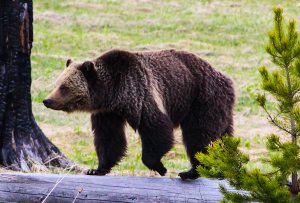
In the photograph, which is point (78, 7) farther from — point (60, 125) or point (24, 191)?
point (24, 191)

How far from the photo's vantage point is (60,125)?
9141 millimetres

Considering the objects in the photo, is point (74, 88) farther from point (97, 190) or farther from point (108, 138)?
point (97, 190)

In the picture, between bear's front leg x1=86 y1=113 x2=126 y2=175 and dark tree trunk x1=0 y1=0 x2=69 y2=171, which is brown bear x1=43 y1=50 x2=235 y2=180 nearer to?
bear's front leg x1=86 y1=113 x2=126 y2=175

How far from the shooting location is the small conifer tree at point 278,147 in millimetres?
2994

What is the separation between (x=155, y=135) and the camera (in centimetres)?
466

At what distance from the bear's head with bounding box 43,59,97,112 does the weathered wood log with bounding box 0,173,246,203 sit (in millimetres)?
998

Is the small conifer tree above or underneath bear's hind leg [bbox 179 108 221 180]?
above

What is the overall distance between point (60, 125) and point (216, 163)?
21.1 feet

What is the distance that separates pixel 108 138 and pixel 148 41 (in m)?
10.4

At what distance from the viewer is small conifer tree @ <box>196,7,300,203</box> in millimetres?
2994

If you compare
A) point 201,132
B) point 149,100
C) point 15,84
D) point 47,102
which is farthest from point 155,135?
point 15,84

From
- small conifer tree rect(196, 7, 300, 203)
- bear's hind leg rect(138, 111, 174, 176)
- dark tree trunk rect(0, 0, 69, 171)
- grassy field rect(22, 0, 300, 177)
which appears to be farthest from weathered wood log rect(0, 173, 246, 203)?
grassy field rect(22, 0, 300, 177)

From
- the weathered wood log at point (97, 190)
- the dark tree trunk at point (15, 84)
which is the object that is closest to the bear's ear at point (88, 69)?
the dark tree trunk at point (15, 84)

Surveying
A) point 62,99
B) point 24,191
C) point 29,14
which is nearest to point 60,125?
point 29,14
